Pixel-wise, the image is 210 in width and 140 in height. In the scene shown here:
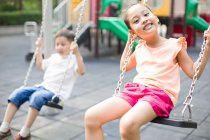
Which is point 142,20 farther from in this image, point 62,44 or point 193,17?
point 193,17

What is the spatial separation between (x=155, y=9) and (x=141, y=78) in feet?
24.9

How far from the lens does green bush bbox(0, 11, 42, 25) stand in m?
15.3

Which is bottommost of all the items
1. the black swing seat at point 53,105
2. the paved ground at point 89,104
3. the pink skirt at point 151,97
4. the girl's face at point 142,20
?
the paved ground at point 89,104

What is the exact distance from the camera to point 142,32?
252 cm

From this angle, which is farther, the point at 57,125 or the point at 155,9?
the point at 155,9

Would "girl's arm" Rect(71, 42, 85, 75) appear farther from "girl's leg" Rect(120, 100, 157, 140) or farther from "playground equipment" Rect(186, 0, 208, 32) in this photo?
"playground equipment" Rect(186, 0, 208, 32)

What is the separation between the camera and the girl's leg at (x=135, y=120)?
7.13 feet

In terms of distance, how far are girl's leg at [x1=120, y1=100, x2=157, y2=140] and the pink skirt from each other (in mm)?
58

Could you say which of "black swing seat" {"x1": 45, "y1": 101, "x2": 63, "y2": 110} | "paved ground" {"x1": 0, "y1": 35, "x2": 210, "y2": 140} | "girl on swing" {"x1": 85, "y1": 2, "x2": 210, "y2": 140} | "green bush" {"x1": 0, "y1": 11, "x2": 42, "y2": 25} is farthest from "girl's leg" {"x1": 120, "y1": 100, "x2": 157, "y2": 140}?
"green bush" {"x1": 0, "y1": 11, "x2": 42, "y2": 25}

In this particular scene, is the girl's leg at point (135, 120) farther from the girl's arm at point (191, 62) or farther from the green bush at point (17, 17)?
the green bush at point (17, 17)

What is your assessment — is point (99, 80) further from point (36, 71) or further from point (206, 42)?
point (206, 42)

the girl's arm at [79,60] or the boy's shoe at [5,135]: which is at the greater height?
the girl's arm at [79,60]

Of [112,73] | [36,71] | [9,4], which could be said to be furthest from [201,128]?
[9,4]

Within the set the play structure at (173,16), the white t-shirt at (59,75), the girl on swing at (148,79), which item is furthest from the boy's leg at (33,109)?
the play structure at (173,16)
